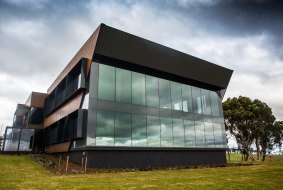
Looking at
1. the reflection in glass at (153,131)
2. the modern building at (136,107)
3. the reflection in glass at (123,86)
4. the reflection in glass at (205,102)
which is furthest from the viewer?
the reflection in glass at (205,102)

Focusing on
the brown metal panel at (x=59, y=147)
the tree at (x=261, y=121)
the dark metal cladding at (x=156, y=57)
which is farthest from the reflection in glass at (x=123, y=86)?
the tree at (x=261, y=121)

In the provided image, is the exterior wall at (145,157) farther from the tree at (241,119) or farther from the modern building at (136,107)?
the tree at (241,119)

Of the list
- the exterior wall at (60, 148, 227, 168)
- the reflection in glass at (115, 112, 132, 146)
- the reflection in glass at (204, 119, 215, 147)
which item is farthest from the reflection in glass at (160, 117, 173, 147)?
the reflection in glass at (204, 119, 215, 147)

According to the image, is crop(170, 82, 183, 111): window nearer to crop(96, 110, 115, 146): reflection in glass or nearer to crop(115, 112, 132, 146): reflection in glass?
crop(115, 112, 132, 146): reflection in glass

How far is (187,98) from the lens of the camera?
107ft

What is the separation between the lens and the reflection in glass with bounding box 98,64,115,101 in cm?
2437

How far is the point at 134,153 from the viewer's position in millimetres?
24688

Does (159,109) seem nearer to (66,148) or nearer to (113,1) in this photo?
(66,148)

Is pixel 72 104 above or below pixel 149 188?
above

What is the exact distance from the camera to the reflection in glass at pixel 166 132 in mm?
27625

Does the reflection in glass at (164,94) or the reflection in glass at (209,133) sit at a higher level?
the reflection in glass at (164,94)

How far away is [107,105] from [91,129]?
3.03m

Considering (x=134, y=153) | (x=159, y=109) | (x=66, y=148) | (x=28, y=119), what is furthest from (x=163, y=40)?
(x=28, y=119)

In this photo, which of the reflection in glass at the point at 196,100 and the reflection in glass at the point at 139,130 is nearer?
the reflection in glass at the point at 139,130
